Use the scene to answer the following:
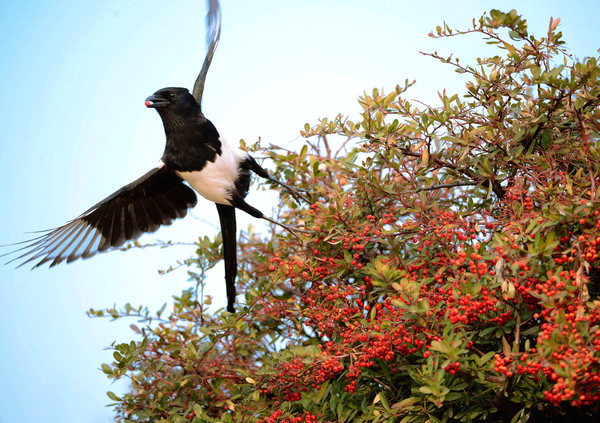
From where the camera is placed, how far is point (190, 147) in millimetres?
2256

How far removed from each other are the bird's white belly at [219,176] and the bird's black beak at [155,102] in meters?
0.26

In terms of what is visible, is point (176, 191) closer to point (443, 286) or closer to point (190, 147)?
point (190, 147)

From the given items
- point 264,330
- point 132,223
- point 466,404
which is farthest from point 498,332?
point 132,223

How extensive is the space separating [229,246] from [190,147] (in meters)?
0.41

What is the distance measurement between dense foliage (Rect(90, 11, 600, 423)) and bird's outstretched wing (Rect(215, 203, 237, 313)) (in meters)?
0.17

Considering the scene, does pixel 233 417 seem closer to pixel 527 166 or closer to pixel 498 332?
pixel 498 332

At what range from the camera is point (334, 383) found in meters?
1.68

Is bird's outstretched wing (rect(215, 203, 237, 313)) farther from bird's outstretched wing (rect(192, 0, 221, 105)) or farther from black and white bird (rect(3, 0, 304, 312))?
bird's outstretched wing (rect(192, 0, 221, 105))

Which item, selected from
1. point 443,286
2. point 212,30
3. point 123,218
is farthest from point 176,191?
point 443,286

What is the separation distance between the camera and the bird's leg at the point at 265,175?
7.63 ft

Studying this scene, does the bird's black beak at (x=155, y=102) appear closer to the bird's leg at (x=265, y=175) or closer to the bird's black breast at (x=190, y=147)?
the bird's black breast at (x=190, y=147)

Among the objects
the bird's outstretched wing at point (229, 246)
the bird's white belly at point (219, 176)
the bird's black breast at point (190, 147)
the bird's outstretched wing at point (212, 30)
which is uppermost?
the bird's outstretched wing at point (212, 30)

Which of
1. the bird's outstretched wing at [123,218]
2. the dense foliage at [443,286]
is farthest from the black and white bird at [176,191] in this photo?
the dense foliage at [443,286]

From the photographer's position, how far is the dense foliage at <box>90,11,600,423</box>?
1.28 metres
